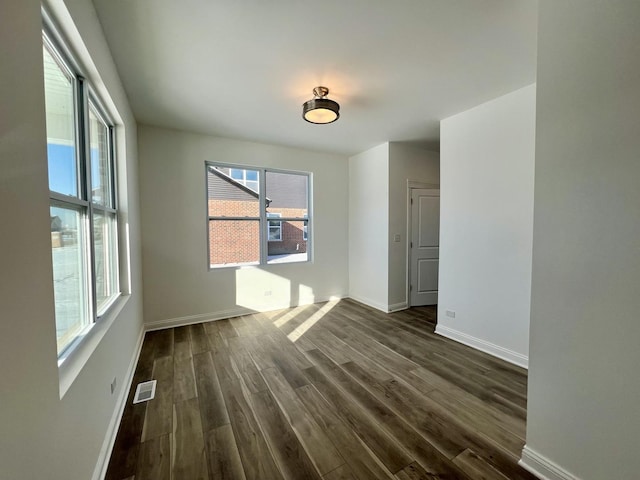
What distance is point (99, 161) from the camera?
6.75 feet

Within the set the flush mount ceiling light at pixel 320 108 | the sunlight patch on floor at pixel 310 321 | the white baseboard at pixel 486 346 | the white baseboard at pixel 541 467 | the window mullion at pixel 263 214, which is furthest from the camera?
the window mullion at pixel 263 214

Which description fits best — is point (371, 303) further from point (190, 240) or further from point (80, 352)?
point (80, 352)

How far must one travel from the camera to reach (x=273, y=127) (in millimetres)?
3432

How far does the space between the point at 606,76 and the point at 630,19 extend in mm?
213

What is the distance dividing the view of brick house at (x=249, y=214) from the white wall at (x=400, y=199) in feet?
4.91

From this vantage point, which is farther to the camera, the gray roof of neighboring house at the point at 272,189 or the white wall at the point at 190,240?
the gray roof of neighboring house at the point at 272,189

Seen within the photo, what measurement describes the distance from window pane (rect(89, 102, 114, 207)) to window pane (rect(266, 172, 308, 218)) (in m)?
2.19

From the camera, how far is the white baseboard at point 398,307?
4138 millimetres

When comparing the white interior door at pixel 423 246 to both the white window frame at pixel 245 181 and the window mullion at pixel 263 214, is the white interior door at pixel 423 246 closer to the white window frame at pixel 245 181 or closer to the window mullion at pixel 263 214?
the window mullion at pixel 263 214

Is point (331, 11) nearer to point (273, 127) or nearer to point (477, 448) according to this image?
point (273, 127)

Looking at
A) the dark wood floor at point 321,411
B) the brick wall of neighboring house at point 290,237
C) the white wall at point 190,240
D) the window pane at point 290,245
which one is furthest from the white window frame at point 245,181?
the dark wood floor at point 321,411

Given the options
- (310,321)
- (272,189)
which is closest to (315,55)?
→ (272,189)

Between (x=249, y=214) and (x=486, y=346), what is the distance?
3.54m

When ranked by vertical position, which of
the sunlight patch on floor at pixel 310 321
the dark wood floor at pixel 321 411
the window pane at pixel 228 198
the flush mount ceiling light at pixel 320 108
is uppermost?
the flush mount ceiling light at pixel 320 108
